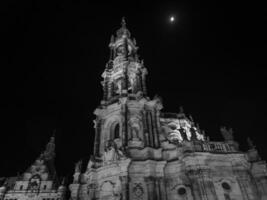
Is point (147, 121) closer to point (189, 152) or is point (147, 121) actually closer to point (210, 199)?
point (189, 152)

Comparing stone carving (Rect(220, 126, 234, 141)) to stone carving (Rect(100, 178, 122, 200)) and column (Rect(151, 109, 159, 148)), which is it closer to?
column (Rect(151, 109, 159, 148))

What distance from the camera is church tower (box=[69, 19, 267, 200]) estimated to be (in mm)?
16656

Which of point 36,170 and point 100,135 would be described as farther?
point 36,170

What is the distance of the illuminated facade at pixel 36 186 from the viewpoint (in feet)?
90.5

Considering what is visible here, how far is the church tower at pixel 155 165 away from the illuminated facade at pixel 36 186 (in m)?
9.83

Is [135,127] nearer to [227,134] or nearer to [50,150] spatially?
[227,134]

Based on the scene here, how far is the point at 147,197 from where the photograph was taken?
1650 centimetres

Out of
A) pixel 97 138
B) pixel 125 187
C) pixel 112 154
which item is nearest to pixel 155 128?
pixel 112 154

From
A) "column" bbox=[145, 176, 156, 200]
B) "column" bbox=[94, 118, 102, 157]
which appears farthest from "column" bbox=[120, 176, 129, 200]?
"column" bbox=[94, 118, 102, 157]

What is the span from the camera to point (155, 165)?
17906mm

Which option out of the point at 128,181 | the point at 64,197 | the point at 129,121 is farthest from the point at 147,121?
the point at 64,197

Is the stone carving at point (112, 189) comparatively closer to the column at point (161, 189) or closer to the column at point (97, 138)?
the column at point (161, 189)

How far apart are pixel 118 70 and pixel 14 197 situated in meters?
20.4

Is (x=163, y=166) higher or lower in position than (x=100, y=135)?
lower
